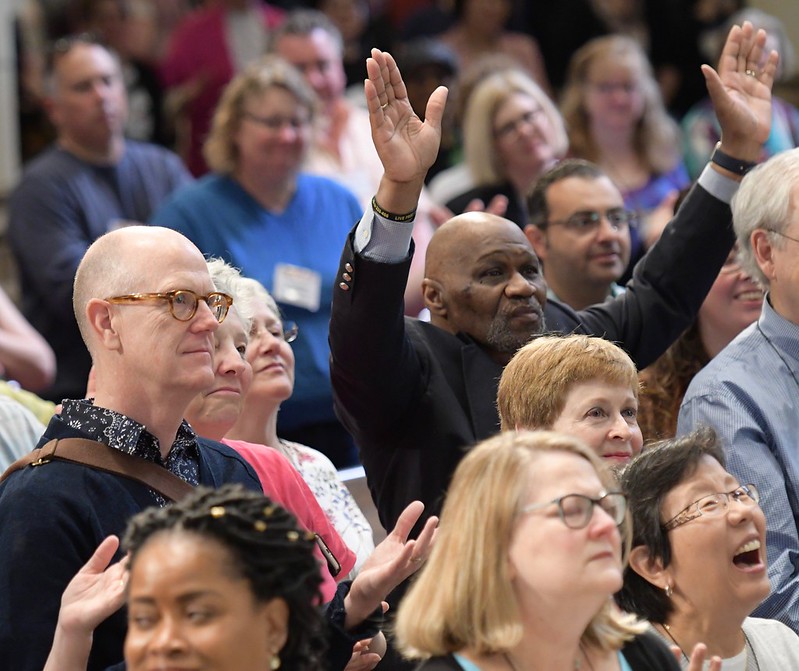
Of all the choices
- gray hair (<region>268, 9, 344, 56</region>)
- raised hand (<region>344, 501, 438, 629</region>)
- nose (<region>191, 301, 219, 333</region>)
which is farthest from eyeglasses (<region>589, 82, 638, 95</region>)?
raised hand (<region>344, 501, 438, 629</region>)

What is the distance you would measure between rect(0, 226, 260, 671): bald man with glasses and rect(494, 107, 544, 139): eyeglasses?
2761 mm

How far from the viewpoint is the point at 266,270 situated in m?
4.79

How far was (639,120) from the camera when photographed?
605 centimetres

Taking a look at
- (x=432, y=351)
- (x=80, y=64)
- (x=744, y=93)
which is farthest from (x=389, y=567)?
(x=80, y=64)

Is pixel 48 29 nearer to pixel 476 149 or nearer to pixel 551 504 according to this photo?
pixel 476 149

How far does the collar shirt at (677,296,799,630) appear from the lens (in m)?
3.08

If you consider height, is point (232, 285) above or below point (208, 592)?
above

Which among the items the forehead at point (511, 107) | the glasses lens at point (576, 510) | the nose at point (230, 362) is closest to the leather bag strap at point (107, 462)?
the nose at point (230, 362)

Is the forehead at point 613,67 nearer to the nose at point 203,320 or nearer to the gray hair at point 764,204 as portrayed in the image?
the gray hair at point 764,204

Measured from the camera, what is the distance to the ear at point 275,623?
6.79 ft

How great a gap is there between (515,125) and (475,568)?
346 cm

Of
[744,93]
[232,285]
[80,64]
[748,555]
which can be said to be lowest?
[748,555]

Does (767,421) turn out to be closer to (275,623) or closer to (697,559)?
(697,559)

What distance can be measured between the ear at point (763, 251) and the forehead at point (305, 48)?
2795mm
